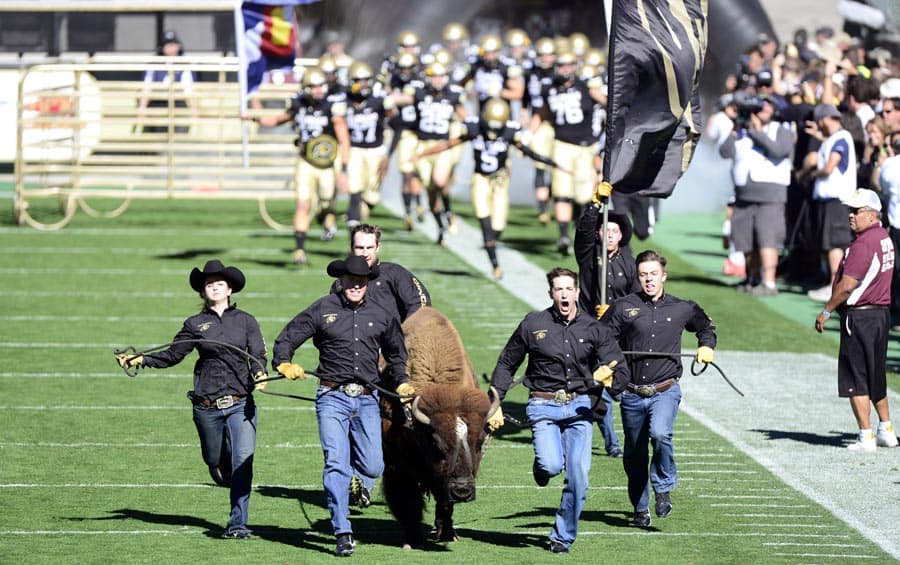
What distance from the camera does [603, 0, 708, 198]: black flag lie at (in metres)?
11.8

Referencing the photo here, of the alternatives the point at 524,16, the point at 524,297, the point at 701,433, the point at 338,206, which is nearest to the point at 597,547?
the point at 701,433

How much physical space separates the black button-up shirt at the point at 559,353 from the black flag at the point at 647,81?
1.78 meters

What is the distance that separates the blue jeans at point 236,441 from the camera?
1009 centimetres

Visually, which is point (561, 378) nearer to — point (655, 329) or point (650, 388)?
point (650, 388)

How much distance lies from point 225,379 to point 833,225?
10.6 metres

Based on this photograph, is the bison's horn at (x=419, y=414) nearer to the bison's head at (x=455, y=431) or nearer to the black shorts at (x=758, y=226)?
the bison's head at (x=455, y=431)

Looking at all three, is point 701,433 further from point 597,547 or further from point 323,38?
point 323,38

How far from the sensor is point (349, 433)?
33.2 ft

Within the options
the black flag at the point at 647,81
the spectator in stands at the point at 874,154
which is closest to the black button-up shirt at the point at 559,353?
the black flag at the point at 647,81

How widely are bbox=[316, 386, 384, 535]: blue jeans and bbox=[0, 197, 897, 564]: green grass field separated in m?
0.50

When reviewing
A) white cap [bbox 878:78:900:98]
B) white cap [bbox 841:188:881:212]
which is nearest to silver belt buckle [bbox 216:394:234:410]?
white cap [bbox 841:188:881:212]

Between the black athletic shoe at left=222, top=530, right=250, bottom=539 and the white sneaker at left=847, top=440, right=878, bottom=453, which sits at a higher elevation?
the black athletic shoe at left=222, top=530, right=250, bottom=539

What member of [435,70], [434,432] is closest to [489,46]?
[435,70]

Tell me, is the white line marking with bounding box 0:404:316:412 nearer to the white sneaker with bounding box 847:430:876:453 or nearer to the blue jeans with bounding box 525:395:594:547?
the white sneaker with bounding box 847:430:876:453
